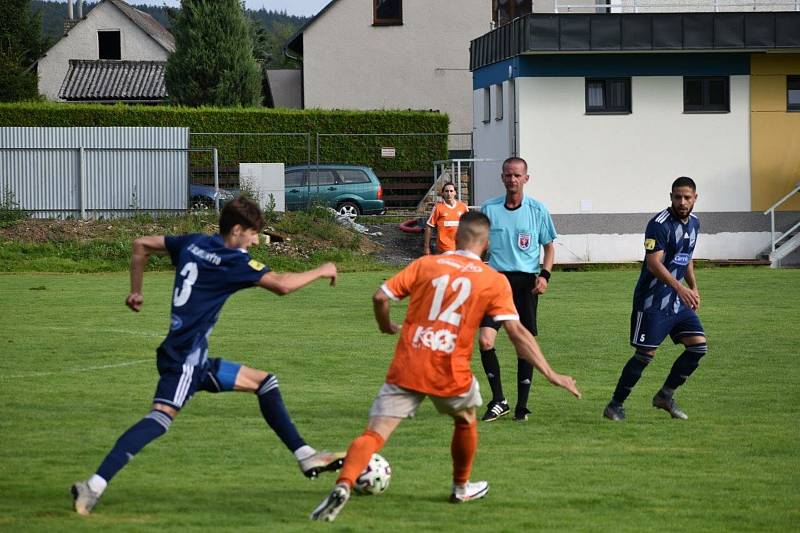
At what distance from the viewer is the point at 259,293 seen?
23.6m

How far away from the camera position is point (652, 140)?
31422 millimetres

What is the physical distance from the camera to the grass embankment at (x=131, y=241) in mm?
28234

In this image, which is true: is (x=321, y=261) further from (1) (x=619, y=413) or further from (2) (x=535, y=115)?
(1) (x=619, y=413)

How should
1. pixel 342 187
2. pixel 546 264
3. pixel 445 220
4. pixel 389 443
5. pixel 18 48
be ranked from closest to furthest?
pixel 389 443 → pixel 546 264 → pixel 445 220 → pixel 342 187 → pixel 18 48

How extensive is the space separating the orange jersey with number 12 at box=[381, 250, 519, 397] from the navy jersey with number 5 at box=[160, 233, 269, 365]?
2.85ft

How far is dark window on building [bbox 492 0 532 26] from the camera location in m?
47.4

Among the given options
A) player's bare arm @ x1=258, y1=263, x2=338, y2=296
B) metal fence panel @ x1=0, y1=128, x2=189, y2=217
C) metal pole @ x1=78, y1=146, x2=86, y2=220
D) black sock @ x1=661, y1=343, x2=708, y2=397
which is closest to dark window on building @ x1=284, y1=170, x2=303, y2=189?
metal fence panel @ x1=0, y1=128, x2=189, y2=217

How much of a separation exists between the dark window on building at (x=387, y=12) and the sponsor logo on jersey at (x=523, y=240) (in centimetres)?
3928

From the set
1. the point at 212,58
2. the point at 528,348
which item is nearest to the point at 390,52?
the point at 212,58

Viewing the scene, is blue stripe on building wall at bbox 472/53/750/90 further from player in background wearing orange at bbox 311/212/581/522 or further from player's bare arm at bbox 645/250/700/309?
player in background wearing orange at bbox 311/212/581/522

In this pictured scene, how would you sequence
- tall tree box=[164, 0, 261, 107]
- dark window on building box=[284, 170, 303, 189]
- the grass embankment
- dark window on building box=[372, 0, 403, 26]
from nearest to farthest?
the grass embankment < dark window on building box=[284, 170, 303, 189] < tall tree box=[164, 0, 261, 107] < dark window on building box=[372, 0, 403, 26]

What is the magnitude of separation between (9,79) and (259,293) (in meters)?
34.6

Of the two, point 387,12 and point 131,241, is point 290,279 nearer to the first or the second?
point 131,241

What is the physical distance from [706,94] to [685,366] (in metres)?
22.0
